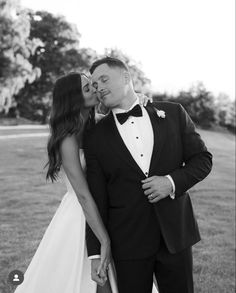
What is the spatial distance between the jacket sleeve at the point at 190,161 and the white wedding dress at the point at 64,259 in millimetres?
726

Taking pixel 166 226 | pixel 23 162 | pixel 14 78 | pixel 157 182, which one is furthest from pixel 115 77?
pixel 14 78

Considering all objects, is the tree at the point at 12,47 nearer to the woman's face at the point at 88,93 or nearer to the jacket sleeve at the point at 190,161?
the woman's face at the point at 88,93

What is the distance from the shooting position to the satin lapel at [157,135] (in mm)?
2943

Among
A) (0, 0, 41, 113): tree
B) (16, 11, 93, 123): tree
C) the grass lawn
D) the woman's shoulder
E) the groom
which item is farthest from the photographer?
(16, 11, 93, 123): tree

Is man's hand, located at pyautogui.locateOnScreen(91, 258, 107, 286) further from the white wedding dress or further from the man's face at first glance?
the man's face

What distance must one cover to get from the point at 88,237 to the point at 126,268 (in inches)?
12.5

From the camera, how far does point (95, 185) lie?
2.97 meters

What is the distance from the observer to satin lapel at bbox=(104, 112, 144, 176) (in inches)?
115

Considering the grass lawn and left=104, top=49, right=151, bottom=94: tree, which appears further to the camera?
left=104, top=49, right=151, bottom=94: tree

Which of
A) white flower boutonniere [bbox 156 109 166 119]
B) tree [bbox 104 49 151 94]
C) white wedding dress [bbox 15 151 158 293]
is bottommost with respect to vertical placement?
tree [bbox 104 49 151 94]

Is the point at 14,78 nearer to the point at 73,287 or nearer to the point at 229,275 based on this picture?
the point at 229,275

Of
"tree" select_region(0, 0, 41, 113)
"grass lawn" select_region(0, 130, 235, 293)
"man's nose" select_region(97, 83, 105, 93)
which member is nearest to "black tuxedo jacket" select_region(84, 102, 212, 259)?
"man's nose" select_region(97, 83, 105, 93)

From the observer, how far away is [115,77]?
300 cm

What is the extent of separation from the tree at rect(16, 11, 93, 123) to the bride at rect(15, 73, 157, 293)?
100 ft
